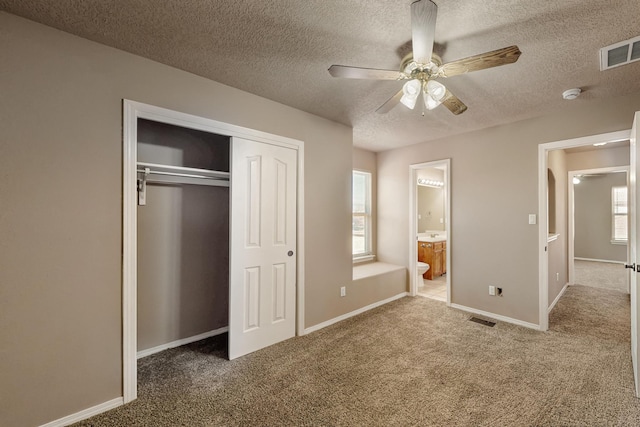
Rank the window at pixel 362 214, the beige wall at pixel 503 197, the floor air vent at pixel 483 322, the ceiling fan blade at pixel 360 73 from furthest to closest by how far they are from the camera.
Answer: the window at pixel 362 214 < the floor air vent at pixel 483 322 < the beige wall at pixel 503 197 < the ceiling fan blade at pixel 360 73

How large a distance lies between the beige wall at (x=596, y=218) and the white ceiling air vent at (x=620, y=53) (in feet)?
23.6

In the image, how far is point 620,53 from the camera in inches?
77.3

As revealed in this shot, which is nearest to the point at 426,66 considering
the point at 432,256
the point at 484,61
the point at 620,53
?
the point at 484,61

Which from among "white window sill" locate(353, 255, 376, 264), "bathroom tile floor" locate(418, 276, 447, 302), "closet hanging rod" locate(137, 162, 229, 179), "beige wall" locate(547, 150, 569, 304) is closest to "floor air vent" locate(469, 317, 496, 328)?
"bathroom tile floor" locate(418, 276, 447, 302)

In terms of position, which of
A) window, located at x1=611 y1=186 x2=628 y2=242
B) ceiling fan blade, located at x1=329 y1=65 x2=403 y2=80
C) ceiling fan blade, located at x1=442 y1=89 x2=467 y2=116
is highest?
ceiling fan blade, located at x1=329 y1=65 x2=403 y2=80

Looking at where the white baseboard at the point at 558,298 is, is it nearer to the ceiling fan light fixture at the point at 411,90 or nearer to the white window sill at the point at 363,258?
the white window sill at the point at 363,258

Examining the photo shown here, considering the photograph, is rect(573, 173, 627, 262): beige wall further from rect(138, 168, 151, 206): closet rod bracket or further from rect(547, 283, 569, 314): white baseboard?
rect(138, 168, 151, 206): closet rod bracket

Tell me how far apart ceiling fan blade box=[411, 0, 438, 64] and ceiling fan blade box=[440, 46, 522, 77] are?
0.54 feet

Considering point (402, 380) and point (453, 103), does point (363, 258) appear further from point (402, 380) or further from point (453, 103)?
point (453, 103)

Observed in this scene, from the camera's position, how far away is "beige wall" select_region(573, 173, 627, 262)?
723 centimetres

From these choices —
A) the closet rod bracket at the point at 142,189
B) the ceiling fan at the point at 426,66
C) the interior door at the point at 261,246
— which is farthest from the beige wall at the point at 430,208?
the closet rod bracket at the point at 142,189

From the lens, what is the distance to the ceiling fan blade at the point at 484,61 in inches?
57.1

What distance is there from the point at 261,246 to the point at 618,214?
9.40 m

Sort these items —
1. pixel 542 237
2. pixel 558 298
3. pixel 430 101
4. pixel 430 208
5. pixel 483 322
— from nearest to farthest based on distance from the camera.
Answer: pixel 430 101 < pixel 542 237 < pixel 483 322 < pixel 558 298 < pixel 430 208
